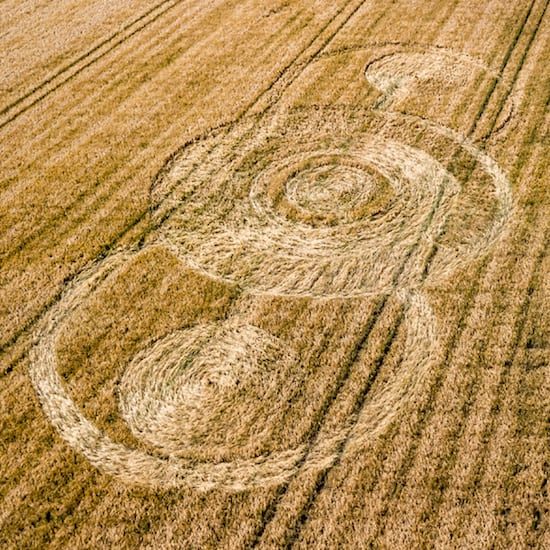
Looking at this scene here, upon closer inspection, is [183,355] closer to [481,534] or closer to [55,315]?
[55,315]

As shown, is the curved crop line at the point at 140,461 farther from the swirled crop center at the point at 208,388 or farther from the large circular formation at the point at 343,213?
the large circular formation at the point at 343,213

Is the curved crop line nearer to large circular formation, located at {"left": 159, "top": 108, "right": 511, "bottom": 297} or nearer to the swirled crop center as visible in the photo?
the swirled crop center

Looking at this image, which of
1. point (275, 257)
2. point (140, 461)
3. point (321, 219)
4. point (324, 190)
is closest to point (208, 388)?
point (140, 461)

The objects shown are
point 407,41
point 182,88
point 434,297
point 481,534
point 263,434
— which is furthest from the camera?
point 407,41

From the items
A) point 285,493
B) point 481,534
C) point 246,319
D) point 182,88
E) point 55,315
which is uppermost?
point 182,88

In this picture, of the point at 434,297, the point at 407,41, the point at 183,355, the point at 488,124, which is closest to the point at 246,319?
the point at 183,355
